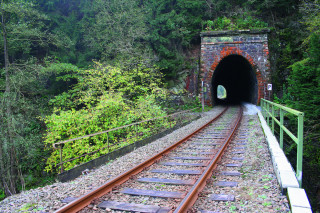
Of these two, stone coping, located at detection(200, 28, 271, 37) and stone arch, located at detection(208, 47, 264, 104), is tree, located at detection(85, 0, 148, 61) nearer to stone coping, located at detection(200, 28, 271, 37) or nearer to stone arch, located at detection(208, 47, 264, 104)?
stone coping, located at detection(200, 28, 271, 37)

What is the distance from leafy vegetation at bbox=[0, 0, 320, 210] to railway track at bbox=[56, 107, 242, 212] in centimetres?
503

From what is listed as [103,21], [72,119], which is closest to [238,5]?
[103,21]

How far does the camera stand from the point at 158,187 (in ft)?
14.5

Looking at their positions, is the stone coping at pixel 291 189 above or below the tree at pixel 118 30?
below

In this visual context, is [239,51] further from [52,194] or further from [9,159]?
[52,194]

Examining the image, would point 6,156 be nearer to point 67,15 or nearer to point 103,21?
point 103,21

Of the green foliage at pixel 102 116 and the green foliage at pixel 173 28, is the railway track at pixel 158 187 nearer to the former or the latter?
the green foliage at pixel 102 116

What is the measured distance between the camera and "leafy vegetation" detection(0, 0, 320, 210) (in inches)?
431

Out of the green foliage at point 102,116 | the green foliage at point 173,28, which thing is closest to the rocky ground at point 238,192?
the green foliage at point 102,116

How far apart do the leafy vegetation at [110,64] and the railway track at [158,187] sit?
503 cm

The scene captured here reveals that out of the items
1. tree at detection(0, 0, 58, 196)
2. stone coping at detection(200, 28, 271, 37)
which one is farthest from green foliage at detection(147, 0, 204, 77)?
tree at detection(0, 0, 58, 196)

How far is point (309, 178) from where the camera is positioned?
32.7ft

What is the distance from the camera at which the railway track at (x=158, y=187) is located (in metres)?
3.65

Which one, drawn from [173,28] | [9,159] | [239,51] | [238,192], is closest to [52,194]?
[238,192]
